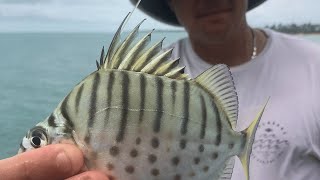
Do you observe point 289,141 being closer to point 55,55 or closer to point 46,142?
point 46,142

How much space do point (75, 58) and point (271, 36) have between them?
10804 mm

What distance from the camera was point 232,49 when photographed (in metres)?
2.04

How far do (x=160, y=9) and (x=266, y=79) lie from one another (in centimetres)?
73

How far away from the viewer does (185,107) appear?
3.04 ft

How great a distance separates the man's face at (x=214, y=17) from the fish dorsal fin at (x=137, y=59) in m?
0.93

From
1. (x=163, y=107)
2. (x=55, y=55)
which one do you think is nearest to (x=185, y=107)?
(x=163, y=107)

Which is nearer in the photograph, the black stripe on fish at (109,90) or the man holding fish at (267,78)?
the black stripe on fish at (109,90)

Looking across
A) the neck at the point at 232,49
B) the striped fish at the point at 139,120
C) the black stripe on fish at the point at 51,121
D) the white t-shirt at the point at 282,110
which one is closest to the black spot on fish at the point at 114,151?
the striped fish at the point at 139,120

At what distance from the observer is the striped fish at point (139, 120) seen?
888 millimetres

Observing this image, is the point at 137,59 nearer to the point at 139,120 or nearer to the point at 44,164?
the point at 139,120

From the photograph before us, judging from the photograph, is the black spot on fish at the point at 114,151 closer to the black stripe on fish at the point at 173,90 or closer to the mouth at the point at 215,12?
the black stripe on fish at the point at 173,90

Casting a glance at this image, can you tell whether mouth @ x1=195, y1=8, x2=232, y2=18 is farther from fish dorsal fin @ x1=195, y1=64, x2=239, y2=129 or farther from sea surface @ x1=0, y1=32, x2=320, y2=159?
sea surface @ x1=0, y1=32, x2=320, y2=159

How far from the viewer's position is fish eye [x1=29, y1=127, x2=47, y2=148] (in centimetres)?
91

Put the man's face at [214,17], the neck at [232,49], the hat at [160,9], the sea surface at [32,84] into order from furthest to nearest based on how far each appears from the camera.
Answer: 1. the sea surface at [32,84]
2. the hat at [160,9]
3. the neck at [232,49]
4. the man's face at [214,17]
